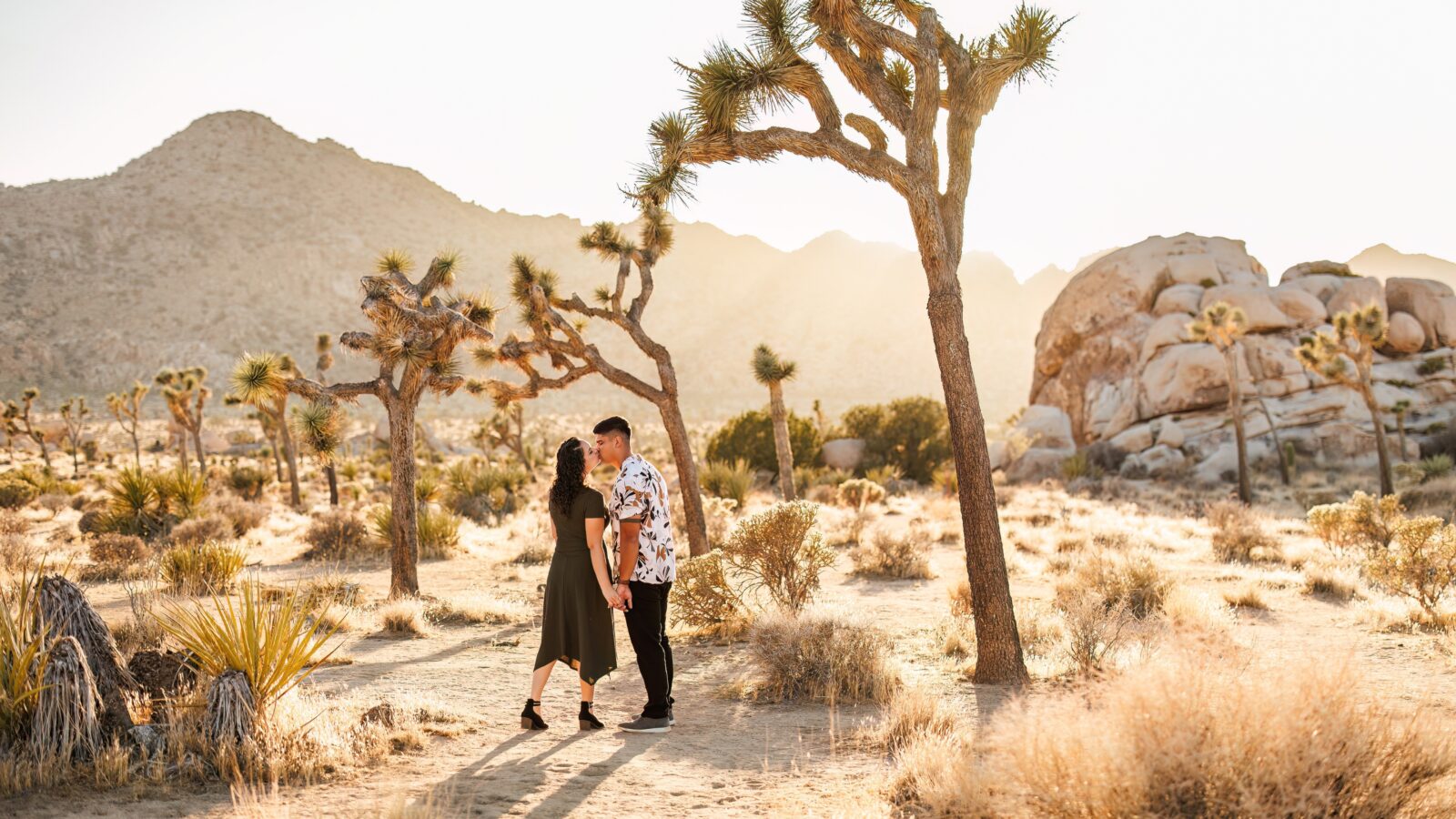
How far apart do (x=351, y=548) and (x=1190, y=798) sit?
55.2ft

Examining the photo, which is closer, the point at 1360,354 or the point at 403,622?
the point at 403,622

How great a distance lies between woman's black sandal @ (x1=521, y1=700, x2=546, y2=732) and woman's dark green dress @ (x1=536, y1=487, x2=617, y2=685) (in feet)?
1.40

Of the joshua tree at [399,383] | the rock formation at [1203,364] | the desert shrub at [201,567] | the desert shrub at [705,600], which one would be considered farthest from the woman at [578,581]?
the rock formation at [1203,364]

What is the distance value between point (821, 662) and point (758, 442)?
26.3m

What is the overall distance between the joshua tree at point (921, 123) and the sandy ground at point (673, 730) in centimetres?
132

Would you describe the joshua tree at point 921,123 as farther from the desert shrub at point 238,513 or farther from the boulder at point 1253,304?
the boulder at point 1253,304

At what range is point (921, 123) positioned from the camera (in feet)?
26.0

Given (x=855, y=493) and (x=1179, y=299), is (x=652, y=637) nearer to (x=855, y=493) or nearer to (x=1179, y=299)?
(x=855, y=493)

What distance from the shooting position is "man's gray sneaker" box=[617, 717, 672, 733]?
6.51 meters

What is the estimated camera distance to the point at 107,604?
1172 centimetres

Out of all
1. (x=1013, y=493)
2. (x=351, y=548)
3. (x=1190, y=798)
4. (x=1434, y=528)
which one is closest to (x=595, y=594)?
(x=1190, y=798)

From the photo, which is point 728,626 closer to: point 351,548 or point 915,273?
point 351,548

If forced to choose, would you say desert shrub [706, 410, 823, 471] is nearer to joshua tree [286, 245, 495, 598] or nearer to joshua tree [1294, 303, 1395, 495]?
joshua tree [1294, 303, 1395, 495]

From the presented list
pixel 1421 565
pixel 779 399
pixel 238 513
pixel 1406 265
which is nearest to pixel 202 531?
pixel 238 513
